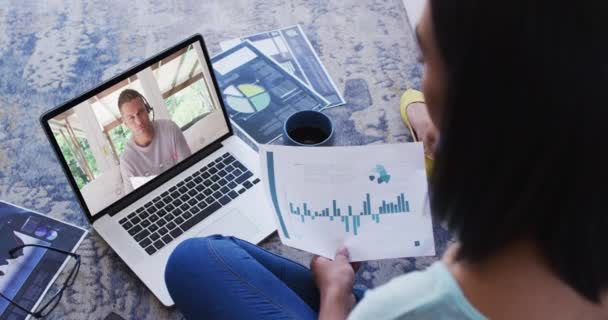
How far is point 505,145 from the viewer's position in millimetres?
436

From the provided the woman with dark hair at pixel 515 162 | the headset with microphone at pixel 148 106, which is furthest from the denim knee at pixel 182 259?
the woman with dark hair at pixel 515 162

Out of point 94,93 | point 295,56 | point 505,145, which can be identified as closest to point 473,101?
point 505,145

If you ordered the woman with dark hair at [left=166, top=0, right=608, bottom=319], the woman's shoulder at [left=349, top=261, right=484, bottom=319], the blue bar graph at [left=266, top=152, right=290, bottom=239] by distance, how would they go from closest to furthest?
1. the woman with dark hair at [left=166, top=0, right=608, bottom=319]
2. the woman's shoulder at [left=349, top=261, right=484, bottom=319]
3. the blue bar graph at [left=266, top=152, right=290, bottom=239]

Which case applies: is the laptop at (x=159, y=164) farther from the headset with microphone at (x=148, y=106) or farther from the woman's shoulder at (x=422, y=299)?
the woman's shoulder at (x=422, y=299)

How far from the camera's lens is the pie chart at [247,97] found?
3.84ft

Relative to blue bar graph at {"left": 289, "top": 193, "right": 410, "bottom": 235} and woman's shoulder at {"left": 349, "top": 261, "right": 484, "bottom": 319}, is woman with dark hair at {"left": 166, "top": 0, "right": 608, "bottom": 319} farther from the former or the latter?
blue bar graph at {"left": 289, "top": 193, "right": 410, "bottom": 235}

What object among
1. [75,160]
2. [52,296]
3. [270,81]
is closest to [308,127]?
[270,81]

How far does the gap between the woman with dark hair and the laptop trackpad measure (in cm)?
44

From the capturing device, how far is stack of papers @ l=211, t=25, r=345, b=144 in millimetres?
1155

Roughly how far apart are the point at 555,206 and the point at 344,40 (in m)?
0.93

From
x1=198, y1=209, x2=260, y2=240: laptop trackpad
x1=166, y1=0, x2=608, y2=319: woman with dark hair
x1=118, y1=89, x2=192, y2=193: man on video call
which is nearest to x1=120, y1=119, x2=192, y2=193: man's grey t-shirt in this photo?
x1=118, y1=89, x2=192, y2=193: man on video call

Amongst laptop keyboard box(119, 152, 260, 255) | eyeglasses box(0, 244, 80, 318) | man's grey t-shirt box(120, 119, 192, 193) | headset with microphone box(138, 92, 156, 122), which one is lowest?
eyeglasses box(0, 244, 80, 318)

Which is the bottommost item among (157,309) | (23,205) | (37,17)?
(157,309)

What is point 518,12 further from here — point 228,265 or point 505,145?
point 228,265
